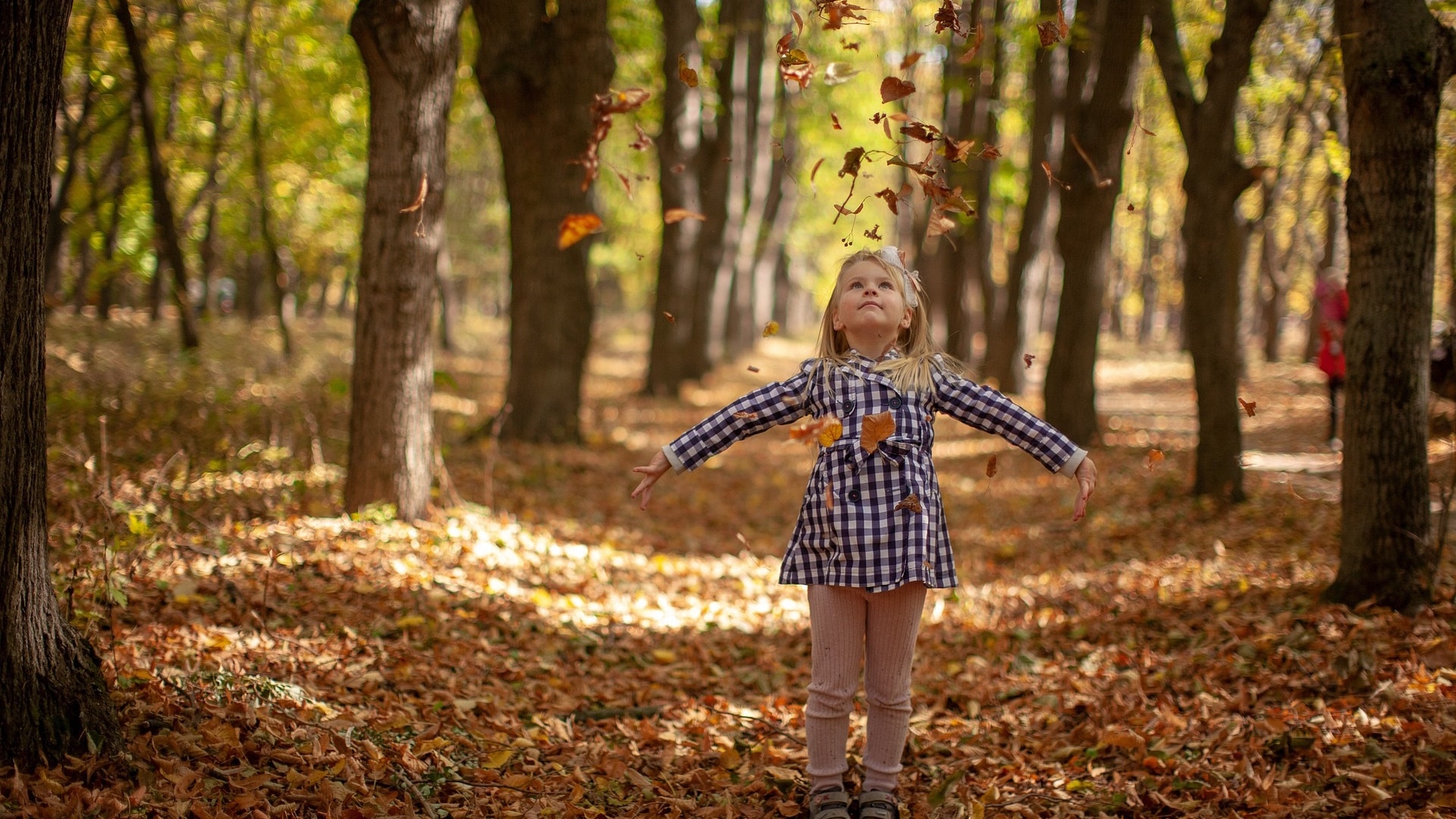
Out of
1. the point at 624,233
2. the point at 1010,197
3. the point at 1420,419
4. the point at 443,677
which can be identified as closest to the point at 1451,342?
the point at 1420,419

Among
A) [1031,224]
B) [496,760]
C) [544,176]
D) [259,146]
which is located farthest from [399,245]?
[1031,224]

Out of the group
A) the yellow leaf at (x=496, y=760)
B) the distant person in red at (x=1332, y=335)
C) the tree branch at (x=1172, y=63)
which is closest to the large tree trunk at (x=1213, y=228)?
the tree branch at (x=1172, y=63)

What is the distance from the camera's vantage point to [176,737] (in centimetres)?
341

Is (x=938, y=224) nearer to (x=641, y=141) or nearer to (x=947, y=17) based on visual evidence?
(x=947, y=17)

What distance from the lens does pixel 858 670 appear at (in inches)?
142

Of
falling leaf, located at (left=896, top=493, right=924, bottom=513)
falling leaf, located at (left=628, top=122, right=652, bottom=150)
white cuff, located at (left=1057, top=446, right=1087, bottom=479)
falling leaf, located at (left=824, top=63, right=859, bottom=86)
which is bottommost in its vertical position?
falling leaf, located at (left=896, top=493, right=924, bottom=513)

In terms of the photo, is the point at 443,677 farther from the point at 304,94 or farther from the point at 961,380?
the point at 304,94

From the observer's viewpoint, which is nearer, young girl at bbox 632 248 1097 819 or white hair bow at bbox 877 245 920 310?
young girl at bbox 632 248 1097 819

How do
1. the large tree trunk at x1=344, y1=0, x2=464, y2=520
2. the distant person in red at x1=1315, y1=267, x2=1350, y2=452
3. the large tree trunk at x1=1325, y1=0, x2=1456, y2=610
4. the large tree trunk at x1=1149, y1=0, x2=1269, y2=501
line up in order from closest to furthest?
the large tree trunk at x1=1325, y1=0, x2=1456, y2=610 → the large tree trunk at x1=344, y1=0, x2=464, y2=520 → the large tree trunk at x1=1149, y1=0, x2=1269, y2=501 → the distant person in red at x1=1315, y1=267, x2=1350, y2=452

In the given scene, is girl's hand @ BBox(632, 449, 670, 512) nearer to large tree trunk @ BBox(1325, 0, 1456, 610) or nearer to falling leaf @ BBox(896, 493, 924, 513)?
falling leaf @ BBox(896, 493, 924, 513)

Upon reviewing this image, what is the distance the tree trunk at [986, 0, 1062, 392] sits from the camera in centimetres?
1488

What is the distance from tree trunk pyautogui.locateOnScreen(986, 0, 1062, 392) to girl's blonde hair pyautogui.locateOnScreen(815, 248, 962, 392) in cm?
1020

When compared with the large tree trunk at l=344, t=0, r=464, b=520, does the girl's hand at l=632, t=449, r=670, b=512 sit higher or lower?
lower

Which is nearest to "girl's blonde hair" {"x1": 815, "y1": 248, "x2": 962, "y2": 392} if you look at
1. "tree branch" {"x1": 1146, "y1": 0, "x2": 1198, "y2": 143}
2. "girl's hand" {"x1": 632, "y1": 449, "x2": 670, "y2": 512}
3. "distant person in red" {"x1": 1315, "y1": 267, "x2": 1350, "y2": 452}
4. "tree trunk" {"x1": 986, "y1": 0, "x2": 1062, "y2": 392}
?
"girl's hand" {"x1": 632, "y1": 449, "x2": 670, "y2": 512}
